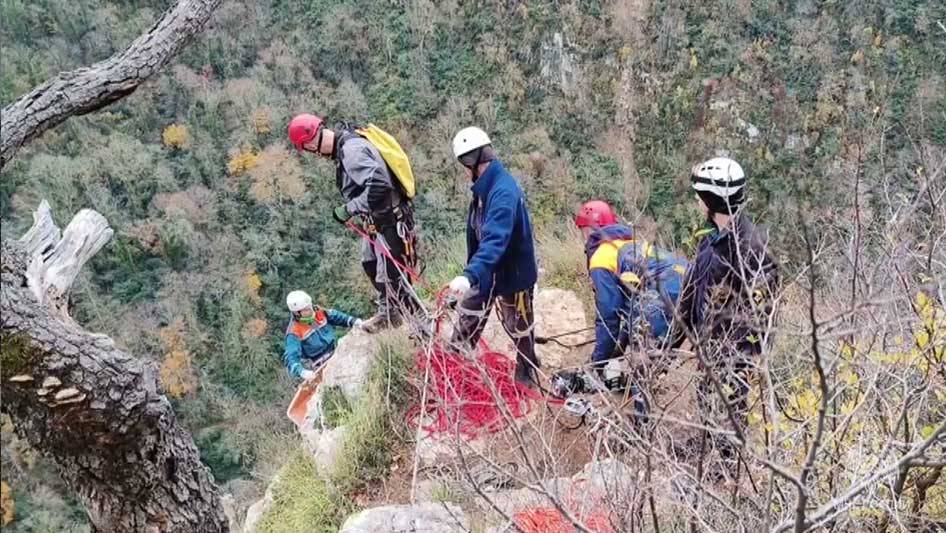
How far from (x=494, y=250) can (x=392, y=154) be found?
0.95m

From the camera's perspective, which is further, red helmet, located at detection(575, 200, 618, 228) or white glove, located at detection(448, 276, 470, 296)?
red helmet, located at detection(575, 200, 618, 228)

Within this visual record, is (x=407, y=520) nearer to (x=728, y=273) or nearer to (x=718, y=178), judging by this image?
(x=728, y=273)

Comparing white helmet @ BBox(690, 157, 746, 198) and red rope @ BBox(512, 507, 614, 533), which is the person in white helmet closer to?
red rope @ BBox(512, 507, 614, 533)

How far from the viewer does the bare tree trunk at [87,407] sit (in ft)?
5.43

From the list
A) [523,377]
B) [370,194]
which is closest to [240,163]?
[370,194]

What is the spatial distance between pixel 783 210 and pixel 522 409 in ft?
46.5

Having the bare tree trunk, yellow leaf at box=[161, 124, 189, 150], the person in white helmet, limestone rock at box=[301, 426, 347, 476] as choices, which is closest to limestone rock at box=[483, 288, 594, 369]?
the person in white helmet

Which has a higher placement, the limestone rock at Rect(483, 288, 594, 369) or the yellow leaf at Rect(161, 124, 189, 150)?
the limestone rock at Rect(483, 288, 594, 369)

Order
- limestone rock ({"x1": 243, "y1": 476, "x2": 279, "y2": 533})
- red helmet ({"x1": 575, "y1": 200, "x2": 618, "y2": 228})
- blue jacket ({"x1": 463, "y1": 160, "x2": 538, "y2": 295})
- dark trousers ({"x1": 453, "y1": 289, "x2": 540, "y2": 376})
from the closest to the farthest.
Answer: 1. blue jacket ({"x1": 463, "y1": 160, "x2": 538, "y2": 295})
2. red helmet ({"x1": 575, "y1": 200, "x2": 618, "y2": 228})
3. dark trousers ({"x1": 453, "y1": 289, "x2": 540, "y2": 376})
4. limestone rock ({"x1": 243, "y1": 476, "x2": 279, "y2": 533})

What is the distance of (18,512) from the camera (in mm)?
15078

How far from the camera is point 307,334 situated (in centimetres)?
506

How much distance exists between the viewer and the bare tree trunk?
5.43 ft

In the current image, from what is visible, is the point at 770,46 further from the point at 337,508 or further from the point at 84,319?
the point at 337,508

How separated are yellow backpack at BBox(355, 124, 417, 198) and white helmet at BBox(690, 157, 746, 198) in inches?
61.9
